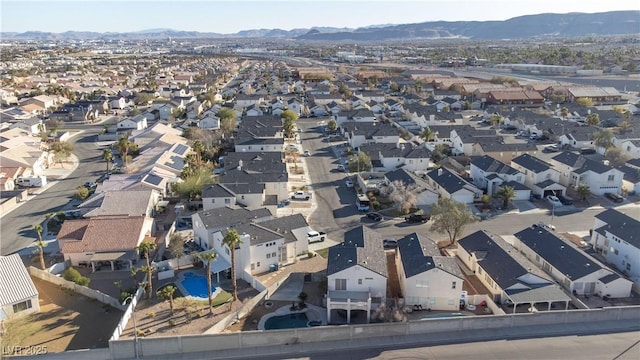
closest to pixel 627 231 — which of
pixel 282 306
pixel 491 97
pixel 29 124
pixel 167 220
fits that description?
pixel 282 306

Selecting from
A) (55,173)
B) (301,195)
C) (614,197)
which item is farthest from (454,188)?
(55,173)

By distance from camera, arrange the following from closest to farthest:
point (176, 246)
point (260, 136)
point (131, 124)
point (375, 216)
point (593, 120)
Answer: point (176, 246)
point (375, 216)
point (260, 136)
point (593, 120)
point (131, 124)

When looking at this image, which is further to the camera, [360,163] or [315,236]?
[360,163]

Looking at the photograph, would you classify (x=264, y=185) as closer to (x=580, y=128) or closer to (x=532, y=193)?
(x=532, y=193)

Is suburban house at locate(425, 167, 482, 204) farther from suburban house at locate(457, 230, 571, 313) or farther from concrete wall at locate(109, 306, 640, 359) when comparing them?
concrete wall at locate(109, 306, 640, 359)

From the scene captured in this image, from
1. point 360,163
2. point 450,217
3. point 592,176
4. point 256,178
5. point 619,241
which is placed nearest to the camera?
point 619,241

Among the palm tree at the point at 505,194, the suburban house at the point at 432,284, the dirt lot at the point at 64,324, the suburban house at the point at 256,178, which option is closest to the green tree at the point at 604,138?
the palm tree at the point at 505,194

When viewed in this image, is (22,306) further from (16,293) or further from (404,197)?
(404,197)
